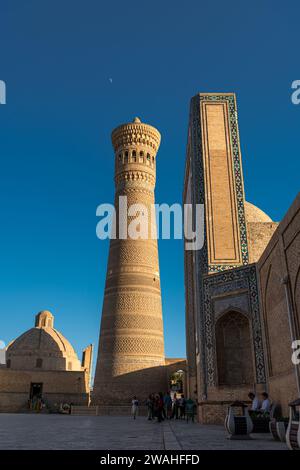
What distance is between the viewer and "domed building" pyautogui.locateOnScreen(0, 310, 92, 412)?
2198 centimetres

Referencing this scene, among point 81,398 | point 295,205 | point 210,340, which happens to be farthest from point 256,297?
point 81,398

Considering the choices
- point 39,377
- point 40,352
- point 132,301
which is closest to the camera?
point 132,301

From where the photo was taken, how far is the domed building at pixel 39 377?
72.1ft

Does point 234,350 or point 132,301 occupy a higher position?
point 132,301

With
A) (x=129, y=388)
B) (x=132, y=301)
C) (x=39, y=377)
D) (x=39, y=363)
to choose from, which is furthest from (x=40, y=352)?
(x=129, y=388)

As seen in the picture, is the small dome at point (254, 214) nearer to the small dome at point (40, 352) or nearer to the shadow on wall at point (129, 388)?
the shadow on wall at point (129, 388)

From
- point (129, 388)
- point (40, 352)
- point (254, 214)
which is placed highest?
point (254, 214)

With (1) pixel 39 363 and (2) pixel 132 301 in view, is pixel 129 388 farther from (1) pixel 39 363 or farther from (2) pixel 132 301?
(1) pixel 39 363

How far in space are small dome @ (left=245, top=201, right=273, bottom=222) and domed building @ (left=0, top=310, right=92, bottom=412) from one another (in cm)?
1440

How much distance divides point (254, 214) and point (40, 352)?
809 inches

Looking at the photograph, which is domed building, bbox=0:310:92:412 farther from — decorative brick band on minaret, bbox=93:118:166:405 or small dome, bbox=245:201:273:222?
small dome, bbox=245:201:273:222

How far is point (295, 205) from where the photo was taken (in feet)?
21.4

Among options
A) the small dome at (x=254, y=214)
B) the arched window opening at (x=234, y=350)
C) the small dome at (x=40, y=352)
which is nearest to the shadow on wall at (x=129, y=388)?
the small dome at (x=254, y=214)

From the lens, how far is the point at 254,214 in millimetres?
12062
